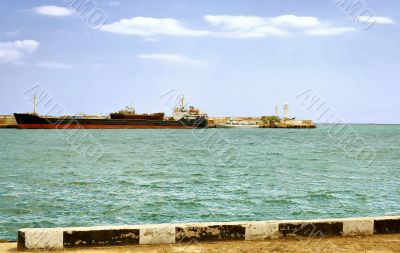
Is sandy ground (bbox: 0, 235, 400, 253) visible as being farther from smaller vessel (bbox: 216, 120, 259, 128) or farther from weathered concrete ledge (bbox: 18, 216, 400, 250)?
smaller vessel (bbox: 216, 120, 259, 128)

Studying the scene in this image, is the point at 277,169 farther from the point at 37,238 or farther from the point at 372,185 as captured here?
the point at 37,238

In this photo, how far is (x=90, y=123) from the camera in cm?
9700

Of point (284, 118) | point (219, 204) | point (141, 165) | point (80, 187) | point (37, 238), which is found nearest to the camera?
point (37, 238)

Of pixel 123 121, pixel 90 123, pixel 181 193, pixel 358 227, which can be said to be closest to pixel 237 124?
pixel 123 121

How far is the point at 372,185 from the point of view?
23047mm

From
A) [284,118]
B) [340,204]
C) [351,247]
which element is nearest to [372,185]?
[340,204]

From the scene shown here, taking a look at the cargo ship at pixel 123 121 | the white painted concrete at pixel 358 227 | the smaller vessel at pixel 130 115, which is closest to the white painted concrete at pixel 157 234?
the white painted concrete at pixel 358 227

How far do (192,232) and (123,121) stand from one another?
99.0m

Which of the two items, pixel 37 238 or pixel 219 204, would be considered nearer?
pixel 37 238

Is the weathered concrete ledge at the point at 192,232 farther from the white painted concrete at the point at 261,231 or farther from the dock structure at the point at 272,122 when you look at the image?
the dock structure at the point at 272,122

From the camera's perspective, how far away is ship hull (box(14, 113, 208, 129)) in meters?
94.4

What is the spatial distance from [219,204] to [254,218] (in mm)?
2361

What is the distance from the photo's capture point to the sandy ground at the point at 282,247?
5848 millimetres

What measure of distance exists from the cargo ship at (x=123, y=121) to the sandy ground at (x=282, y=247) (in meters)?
92.6
